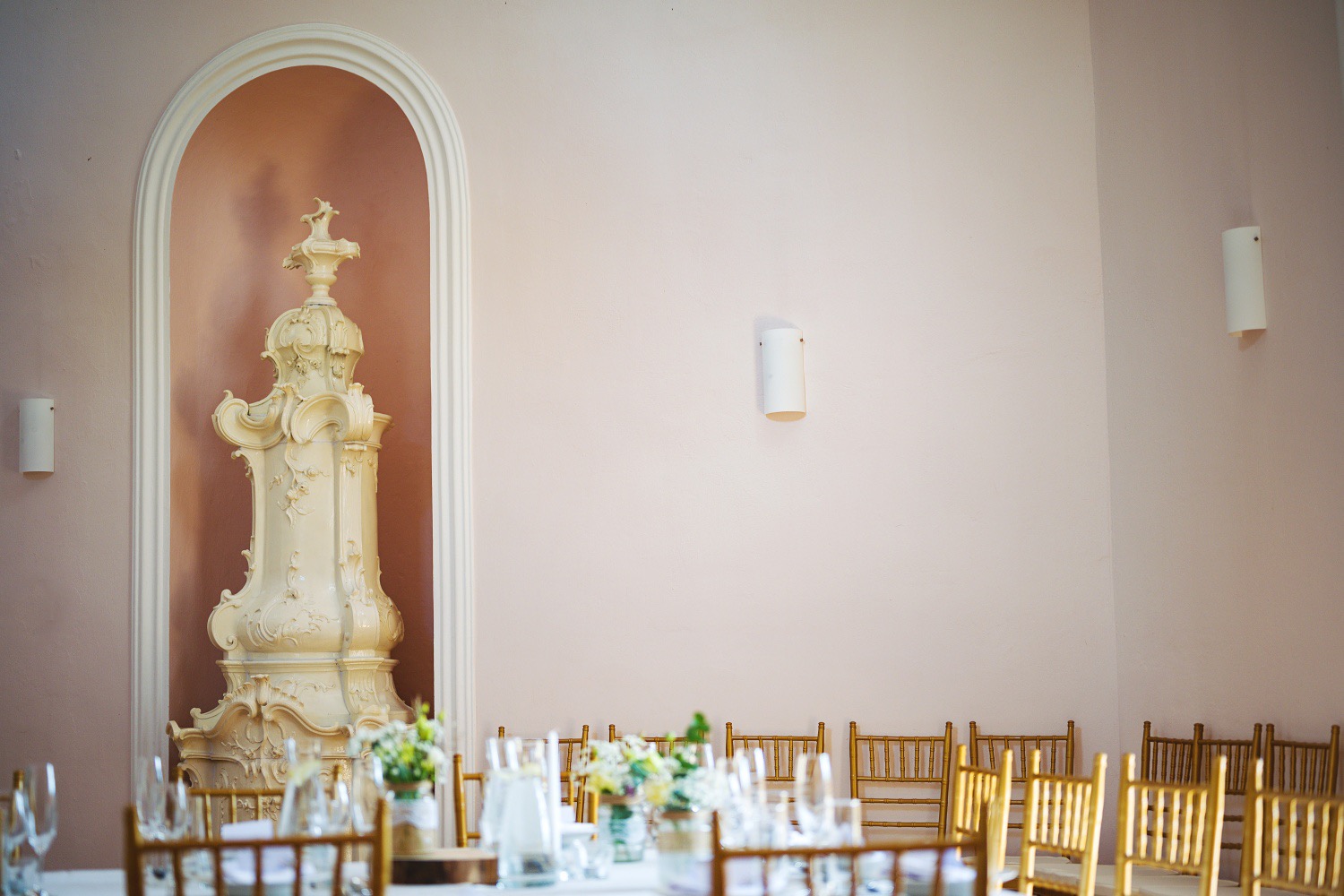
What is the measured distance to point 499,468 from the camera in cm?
522

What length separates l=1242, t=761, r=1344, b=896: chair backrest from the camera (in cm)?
249

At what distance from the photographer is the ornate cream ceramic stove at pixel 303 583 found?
4.93 metres

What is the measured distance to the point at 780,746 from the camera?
16.3ft

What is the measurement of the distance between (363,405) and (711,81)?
1889mm

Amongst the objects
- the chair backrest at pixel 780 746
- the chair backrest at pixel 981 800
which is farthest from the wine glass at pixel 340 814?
the chair backrest at pixel 780 746

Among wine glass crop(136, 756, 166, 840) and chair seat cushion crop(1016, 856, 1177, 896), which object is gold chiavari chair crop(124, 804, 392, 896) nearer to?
wine glass crop(136, 756, 166, 840)

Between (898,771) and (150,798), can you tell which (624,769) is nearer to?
(150,798)

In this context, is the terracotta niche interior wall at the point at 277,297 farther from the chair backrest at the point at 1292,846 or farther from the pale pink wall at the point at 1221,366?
the chair backrest at the point at 1292,846

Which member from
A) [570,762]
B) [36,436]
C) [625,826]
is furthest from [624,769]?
[36,436]

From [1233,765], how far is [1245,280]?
5.21ft

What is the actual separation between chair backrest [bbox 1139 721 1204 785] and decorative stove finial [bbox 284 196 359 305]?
350 cm

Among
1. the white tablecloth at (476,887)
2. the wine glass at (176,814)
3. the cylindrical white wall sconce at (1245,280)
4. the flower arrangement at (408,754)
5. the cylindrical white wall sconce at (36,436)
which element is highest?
the cylindrical white wall sconce at (1245,280)

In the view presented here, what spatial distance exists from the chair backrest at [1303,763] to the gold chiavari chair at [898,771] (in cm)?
112

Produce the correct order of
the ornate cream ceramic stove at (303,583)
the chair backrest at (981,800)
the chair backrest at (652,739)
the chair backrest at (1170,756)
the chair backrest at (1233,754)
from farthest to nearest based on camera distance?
1. the ornate cream ceramic stove at (303,583)
2. the chair backrest at (652,739)
3. the chair backrest at (1170,756)
4. the chair backrest at (1233,754)
5. the chair backrest at (981,800)
